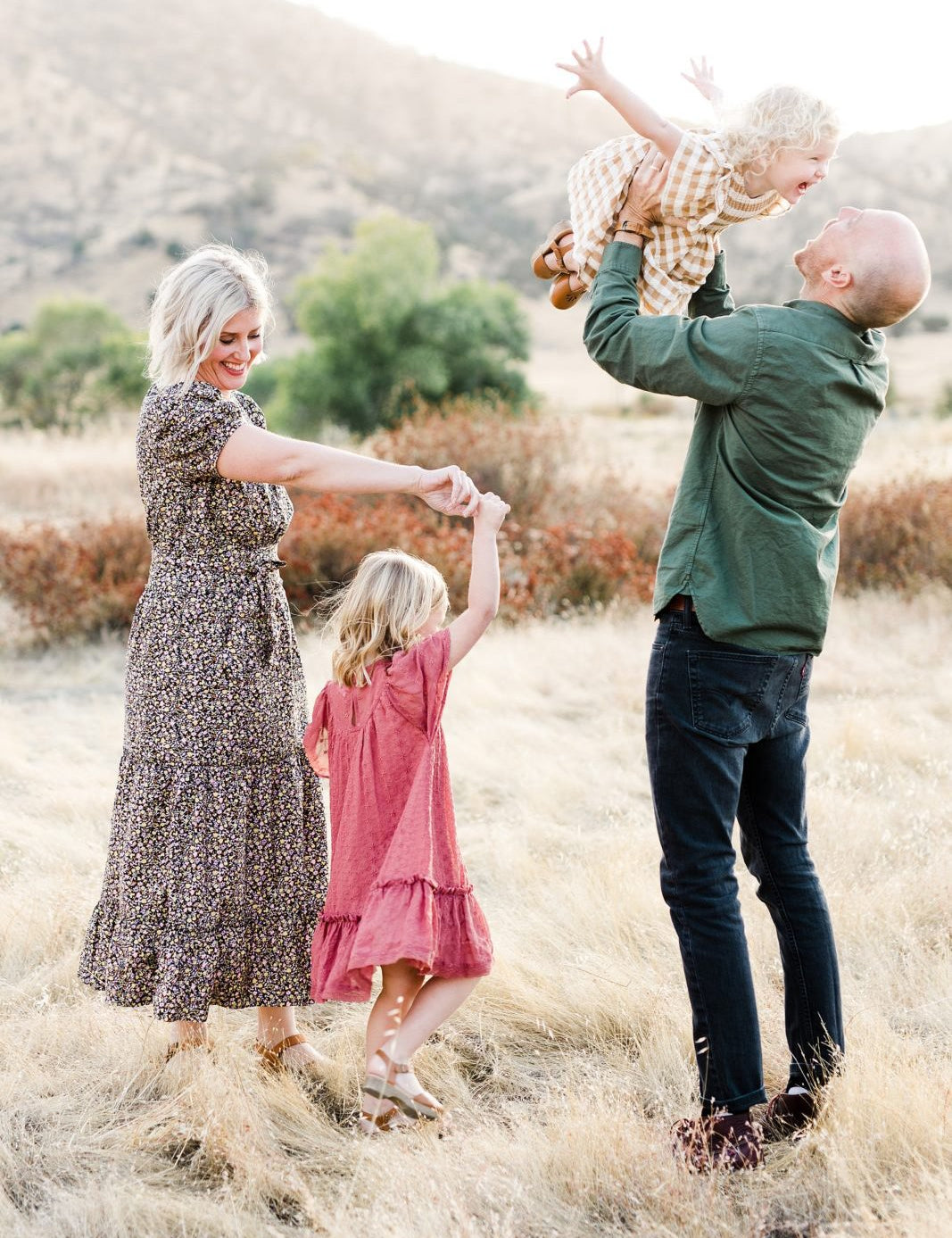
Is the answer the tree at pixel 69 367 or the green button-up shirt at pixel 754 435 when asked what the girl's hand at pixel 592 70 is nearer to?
the green button-up shirt at pixel 754 435

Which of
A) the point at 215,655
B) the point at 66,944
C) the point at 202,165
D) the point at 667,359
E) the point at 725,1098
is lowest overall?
the point at 66,944

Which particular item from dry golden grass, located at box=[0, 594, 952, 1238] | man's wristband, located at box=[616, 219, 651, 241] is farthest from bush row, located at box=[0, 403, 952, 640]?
man's wristband, located at box=[616, 219, 651, 241]

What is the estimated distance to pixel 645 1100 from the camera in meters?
2.81

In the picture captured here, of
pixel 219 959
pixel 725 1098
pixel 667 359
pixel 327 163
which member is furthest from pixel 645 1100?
pixel 327 163

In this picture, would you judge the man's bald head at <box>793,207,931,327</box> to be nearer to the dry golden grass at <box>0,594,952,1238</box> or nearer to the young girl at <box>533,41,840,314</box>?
the young girl at <box>533,41,840,314</box>

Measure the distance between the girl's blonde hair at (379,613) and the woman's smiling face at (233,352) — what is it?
1.76 feet

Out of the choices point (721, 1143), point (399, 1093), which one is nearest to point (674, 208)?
point (721, 1143)

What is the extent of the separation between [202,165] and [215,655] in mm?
60893

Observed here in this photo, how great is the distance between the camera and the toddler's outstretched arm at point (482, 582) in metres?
2.61

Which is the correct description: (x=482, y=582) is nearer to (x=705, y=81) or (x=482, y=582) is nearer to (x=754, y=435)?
(x=754, y=435)

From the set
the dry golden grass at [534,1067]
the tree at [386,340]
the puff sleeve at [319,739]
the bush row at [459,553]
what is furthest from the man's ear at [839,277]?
the tree at [386,340]

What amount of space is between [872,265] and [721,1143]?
67.8 inches

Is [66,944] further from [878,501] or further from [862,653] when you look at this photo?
[878,501]

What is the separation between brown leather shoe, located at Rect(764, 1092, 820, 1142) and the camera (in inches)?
100
